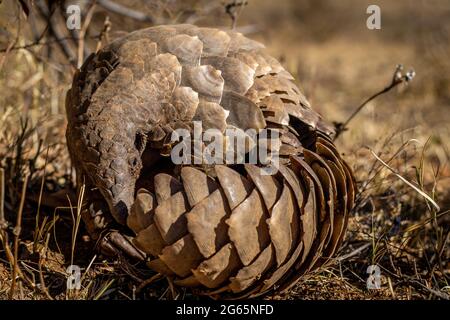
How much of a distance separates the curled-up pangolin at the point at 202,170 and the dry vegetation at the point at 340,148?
0.59ft

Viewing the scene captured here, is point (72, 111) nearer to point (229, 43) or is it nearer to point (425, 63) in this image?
point (229, 43)

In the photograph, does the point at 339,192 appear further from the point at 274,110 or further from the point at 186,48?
the point at 186,48

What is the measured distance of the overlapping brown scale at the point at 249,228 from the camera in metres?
1.49

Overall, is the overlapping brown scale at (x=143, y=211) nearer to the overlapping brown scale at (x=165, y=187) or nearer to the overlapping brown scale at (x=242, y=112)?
the overlapping brown scale at (x=165, y=187)

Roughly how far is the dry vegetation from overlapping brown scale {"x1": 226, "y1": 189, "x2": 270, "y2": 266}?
314 mm

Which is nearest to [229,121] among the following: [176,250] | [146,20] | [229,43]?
[229,43]

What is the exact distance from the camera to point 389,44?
7098 mm

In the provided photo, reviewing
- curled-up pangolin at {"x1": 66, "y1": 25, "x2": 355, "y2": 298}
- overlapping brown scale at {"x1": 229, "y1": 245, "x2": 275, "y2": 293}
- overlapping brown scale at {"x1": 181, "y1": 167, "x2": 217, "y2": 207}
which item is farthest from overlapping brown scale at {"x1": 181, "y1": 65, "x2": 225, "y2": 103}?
overlapping brown scale at {"x1": 229, "y1": 245, "x2": 275, "y2": 293}

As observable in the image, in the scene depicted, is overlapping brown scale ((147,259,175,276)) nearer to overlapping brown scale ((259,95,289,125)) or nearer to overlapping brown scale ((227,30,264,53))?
overlapping brown scale ((259,95,289,125))

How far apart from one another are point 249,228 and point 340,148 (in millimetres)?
2189

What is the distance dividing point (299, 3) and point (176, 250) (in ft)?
24.3

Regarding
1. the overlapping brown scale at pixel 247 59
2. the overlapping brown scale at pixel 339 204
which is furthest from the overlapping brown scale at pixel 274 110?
the overlapping brown scale at pixel 339 204

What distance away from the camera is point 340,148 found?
359cm

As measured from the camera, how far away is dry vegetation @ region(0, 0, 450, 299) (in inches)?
71.0
